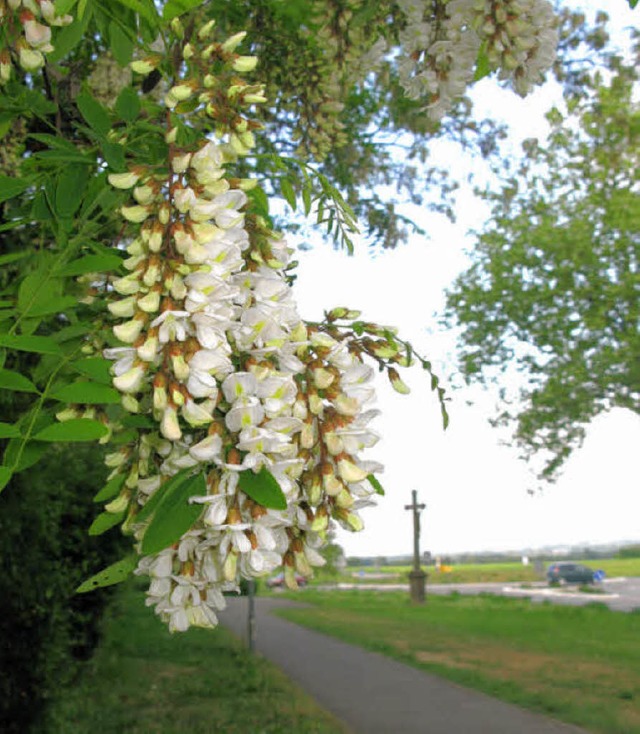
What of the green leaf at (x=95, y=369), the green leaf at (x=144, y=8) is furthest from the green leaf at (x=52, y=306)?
the green leaf at (x=144, y=8)

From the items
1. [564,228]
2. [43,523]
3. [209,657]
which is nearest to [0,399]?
[43,523]

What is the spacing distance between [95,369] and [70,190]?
1.81 feet

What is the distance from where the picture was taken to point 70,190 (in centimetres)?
206

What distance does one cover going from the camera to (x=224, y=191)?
1659 mm

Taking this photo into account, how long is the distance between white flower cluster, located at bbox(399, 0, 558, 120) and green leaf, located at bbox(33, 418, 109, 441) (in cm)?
216

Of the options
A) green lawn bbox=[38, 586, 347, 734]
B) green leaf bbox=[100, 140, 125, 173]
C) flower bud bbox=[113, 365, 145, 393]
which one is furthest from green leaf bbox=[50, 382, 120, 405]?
green lawn bbox=[38, 586, 347, 734]

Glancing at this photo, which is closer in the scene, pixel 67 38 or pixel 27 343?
pixel 27 343

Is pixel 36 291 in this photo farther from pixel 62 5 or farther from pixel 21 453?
pixel 62 5

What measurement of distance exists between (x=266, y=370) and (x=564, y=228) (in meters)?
21.1

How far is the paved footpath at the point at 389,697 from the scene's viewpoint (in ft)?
30.5

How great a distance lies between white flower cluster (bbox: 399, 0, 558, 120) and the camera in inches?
119

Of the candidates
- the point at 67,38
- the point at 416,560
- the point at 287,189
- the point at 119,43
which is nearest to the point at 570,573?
the point at 416,560

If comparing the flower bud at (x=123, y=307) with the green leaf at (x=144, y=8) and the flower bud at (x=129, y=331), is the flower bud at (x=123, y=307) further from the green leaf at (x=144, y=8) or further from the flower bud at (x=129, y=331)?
the green leaf at (x=144, y=8)

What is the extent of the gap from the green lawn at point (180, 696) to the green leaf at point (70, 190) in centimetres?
619
